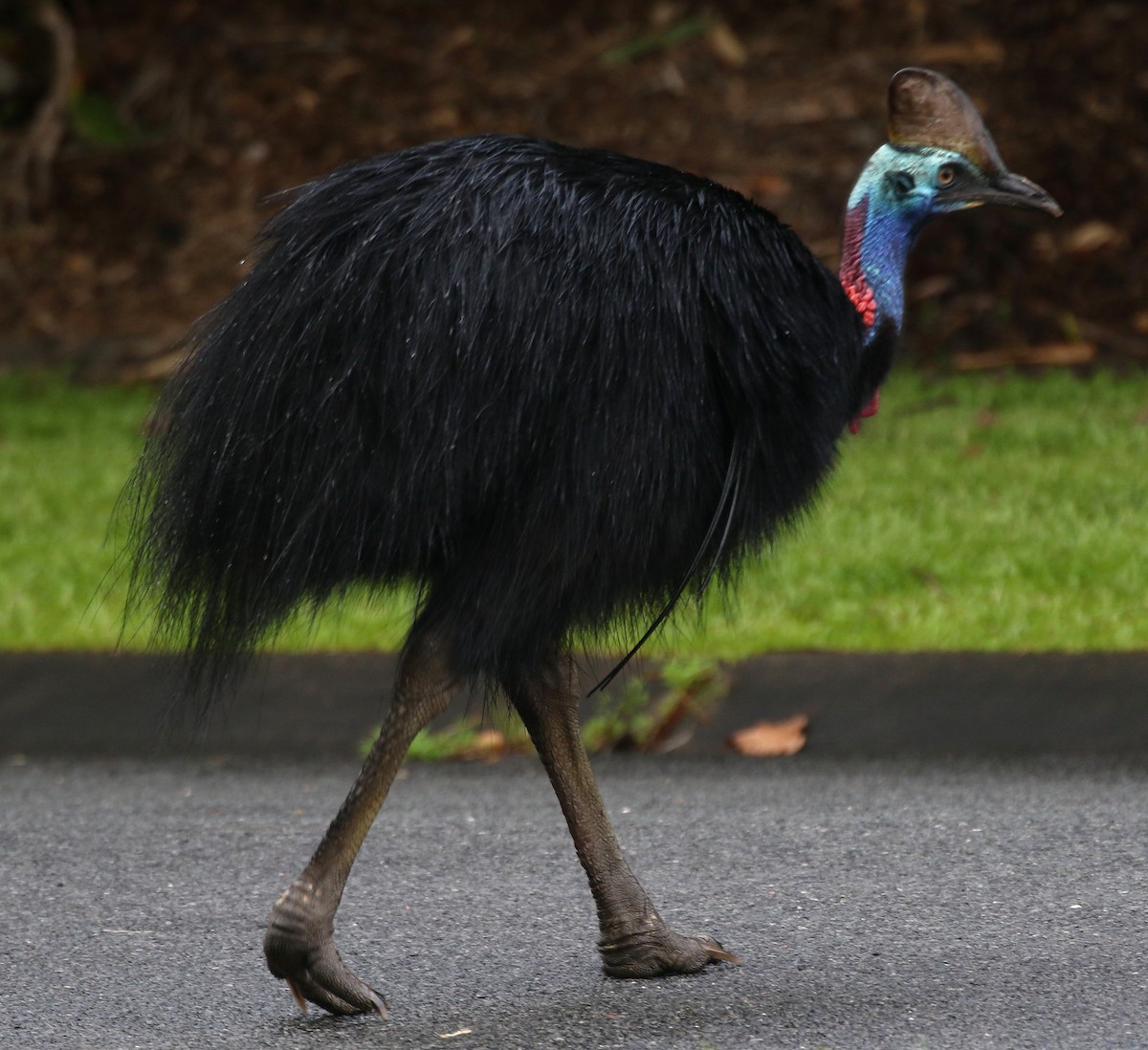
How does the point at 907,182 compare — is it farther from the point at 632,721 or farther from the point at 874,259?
the point at 632,721

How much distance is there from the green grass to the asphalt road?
0.48 meters

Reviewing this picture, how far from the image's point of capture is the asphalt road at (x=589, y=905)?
2.99m

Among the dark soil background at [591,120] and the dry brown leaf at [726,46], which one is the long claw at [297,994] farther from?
the dry brown leaf at [726,46]

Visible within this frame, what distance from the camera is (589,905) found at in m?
3.65

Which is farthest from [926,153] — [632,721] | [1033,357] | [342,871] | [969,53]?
[969,53]

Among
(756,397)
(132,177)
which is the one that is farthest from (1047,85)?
(756,397)

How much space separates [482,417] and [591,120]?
25.8 ft

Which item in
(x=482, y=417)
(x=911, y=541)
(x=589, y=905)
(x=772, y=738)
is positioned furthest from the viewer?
(x=911, y=541)

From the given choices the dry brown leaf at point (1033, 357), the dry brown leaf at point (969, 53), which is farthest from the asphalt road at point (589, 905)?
the dry brown leaf at point (969, 53)

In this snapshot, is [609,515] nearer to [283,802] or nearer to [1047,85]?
[283,802]

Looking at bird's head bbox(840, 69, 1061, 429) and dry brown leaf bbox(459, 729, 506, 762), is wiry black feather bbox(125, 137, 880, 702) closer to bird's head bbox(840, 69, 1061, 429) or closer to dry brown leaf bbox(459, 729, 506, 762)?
bird's head bbox(840, 69, 1061, 429)

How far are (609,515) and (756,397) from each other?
306 millimetres

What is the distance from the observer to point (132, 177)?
10742 millimetres

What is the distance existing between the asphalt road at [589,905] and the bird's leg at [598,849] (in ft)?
0.15
